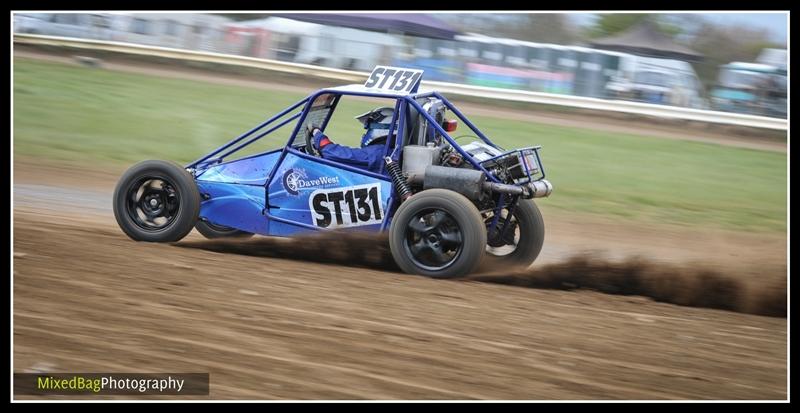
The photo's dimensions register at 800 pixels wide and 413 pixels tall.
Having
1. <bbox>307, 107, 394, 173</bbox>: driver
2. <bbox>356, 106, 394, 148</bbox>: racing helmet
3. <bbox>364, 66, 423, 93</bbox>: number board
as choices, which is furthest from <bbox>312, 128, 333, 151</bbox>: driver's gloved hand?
<bbox>364, 66, 423, 93</bbox>: number board

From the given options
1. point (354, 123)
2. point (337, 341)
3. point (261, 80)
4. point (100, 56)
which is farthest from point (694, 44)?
point (337, 341)

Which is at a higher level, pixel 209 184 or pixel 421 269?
pixel 209 184

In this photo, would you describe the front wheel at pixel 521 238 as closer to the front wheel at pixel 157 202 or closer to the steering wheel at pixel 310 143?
the steering wheel at pixel 310 143

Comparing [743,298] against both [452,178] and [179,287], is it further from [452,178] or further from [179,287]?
[179,287]

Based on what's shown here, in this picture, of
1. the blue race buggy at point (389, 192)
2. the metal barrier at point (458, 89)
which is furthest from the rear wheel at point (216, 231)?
the metal barrier at point (458, 89)

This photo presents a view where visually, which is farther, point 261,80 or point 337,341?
point 261,80

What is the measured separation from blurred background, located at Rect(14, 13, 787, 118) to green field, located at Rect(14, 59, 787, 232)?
1069 mm

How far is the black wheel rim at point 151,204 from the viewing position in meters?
7.68

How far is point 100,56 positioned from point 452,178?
44.7 feet

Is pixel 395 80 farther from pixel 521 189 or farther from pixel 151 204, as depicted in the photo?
pixel 151 204

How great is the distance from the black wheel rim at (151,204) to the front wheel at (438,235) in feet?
6.41

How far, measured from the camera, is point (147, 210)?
775 centimetres

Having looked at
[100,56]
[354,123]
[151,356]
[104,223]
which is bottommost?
[151,356]

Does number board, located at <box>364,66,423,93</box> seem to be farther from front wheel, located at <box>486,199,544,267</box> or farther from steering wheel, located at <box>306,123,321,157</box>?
front wheel, located at <box>486,199,544,267</box>
